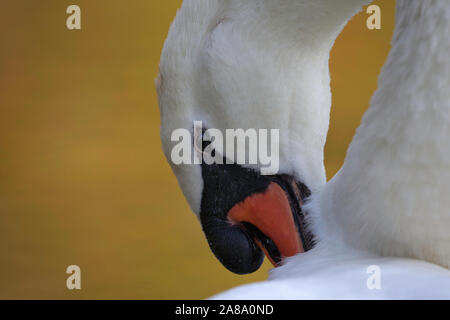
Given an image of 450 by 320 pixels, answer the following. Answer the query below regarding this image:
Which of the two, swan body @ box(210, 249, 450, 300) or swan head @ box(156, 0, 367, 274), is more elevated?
swan head @ box(156, 0, 367, 274)

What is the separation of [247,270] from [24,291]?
5.45 feet

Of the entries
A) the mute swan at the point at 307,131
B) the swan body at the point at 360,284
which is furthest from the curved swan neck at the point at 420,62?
the swan body at the point at 360,284

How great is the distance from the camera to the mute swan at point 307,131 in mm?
556

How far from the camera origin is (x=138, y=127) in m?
2.74

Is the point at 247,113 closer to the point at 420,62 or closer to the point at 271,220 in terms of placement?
the point at 271,220

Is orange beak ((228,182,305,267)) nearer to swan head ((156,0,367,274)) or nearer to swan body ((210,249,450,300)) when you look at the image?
swan head ((156,0,367,274))

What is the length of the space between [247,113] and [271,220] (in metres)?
0.17

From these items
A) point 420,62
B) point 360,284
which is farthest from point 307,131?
point 360,284

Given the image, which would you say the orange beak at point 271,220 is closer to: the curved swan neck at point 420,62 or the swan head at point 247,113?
the swan head at point 247,113

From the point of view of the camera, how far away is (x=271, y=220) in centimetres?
88

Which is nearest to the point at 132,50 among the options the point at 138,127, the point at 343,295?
the point at 138,127

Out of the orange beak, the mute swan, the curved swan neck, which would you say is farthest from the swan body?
the orange beak

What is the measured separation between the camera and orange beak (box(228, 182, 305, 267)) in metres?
0.85

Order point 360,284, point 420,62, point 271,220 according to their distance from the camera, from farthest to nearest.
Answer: point 271,220, point 420,62, point 360,284
